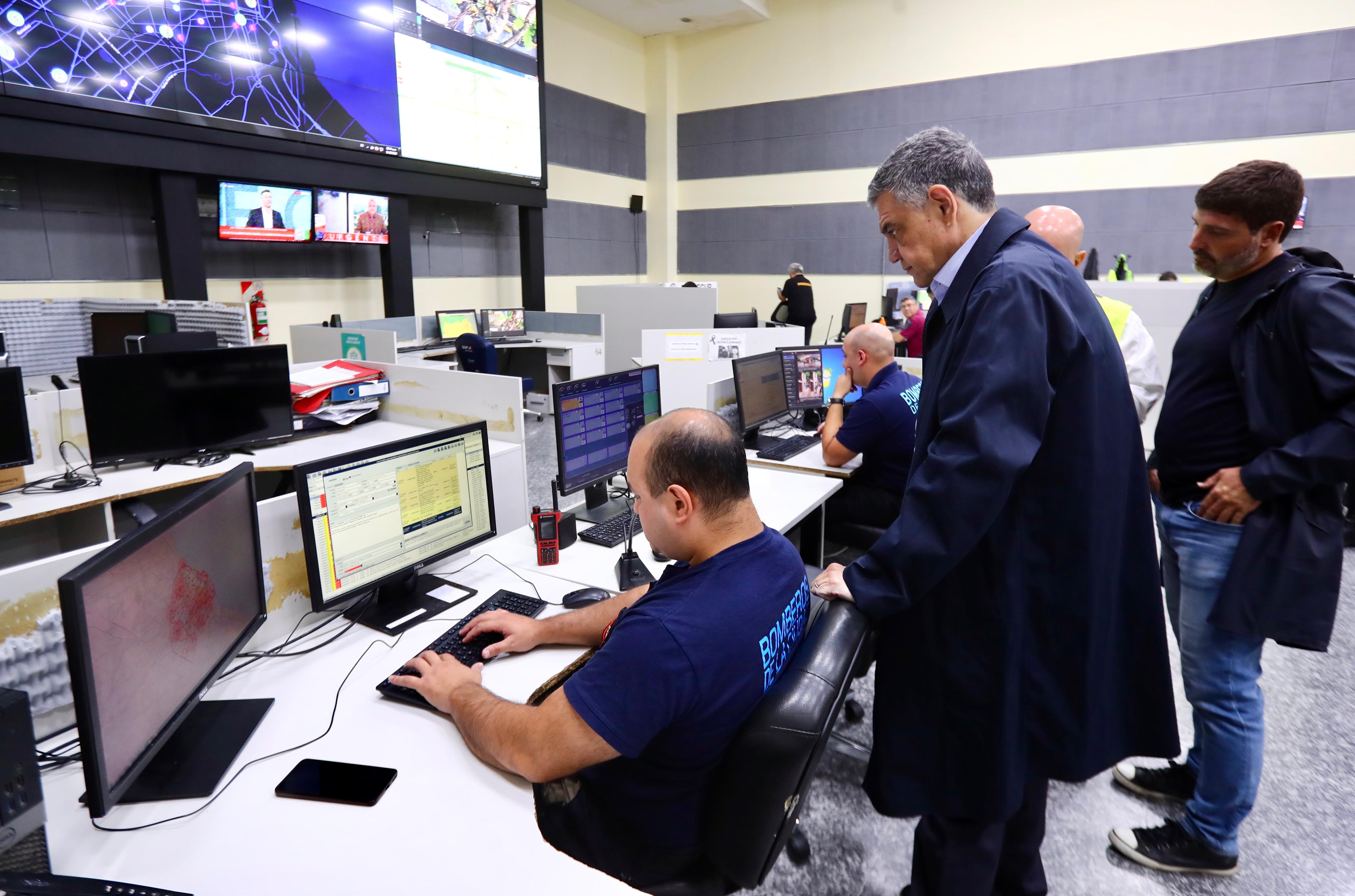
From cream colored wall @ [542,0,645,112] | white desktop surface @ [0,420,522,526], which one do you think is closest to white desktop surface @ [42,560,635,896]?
white desktop surface @ [0,420,522,526]

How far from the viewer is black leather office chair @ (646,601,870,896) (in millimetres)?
972

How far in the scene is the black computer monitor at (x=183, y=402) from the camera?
2547 millimetres

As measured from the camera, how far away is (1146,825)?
1927 millimetres

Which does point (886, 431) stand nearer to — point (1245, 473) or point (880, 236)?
point (1245, 473)

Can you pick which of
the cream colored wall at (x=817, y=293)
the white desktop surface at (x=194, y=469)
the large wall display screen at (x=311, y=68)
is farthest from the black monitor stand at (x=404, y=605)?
the cream colored wall at (x=817, y=293)

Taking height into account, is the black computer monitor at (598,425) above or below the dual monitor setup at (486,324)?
below

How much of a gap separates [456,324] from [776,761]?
23.0ft

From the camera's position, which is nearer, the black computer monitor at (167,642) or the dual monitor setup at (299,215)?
the black computer monitor at (167,642)

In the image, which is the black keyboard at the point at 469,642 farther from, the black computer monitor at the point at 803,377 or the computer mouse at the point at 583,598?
the black computer monitor at the point at 803,377

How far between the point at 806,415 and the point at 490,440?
1841 mm

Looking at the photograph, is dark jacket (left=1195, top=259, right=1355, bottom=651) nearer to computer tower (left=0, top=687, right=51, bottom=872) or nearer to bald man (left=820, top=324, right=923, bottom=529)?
bald man (left=820, top=324, right=923, bottom=529)

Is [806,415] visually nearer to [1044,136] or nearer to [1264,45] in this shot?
[1044,136]

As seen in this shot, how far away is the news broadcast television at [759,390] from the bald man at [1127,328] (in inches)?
49.2

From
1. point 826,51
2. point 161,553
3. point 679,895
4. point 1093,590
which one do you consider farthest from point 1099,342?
point 826,51
